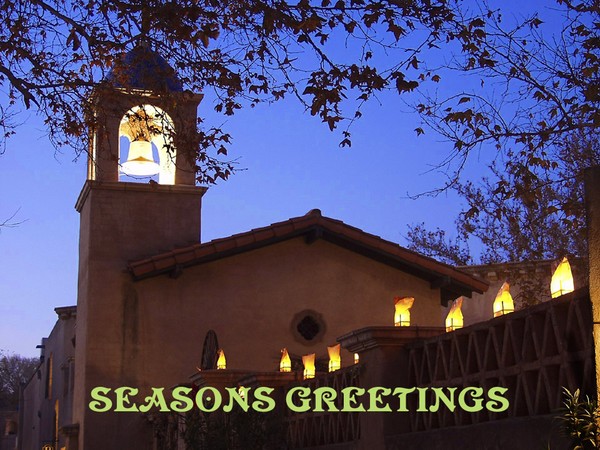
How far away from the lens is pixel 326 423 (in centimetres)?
1211

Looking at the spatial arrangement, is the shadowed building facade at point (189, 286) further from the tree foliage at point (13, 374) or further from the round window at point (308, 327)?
the tree foliage at point (13, 374)

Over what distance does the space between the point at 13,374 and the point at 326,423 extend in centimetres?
7007

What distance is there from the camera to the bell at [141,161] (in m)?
21.6

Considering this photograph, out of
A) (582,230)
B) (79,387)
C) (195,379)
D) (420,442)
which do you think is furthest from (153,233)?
(420,442)

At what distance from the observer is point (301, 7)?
902 centimetres

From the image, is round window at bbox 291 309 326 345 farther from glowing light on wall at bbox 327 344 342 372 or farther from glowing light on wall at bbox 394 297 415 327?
glowing light on wall at bbox 394 297 415 327

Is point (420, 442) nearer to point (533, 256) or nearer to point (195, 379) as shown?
point (195, 379)

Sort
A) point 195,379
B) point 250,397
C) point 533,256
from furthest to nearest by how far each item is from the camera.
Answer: point 533,256
point 195,379
point 250,397

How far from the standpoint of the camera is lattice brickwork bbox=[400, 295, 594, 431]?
686cm

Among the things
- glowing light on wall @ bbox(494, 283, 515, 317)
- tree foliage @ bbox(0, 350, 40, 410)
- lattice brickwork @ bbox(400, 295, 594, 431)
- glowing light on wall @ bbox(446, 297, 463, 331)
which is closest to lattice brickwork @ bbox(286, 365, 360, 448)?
glowing light on wall @ bbox(446, 297, 463, 331)

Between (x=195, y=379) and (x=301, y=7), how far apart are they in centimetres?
707

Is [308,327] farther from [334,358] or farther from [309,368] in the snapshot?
[309,368]

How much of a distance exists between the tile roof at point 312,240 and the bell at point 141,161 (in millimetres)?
1828

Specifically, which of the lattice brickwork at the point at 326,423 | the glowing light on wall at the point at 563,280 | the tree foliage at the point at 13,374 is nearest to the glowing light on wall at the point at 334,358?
the lattice brickwork at the point at 326,423
